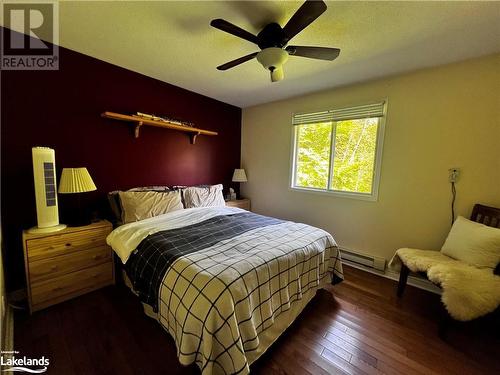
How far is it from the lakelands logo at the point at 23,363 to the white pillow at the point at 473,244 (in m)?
3.19

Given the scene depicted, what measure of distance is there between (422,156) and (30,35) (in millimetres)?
3924

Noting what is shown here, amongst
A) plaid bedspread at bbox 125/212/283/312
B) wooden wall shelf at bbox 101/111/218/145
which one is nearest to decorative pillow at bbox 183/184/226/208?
plaid bedspread at bbox 125/212/283/312

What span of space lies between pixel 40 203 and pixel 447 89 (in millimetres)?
3909

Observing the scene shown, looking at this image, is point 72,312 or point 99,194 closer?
point 72,312

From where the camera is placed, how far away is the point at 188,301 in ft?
3.76

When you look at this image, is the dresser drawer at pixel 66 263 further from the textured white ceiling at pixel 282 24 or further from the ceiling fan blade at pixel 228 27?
the ceiling fan blade at pixel 228 27

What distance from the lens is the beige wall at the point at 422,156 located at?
1.88m

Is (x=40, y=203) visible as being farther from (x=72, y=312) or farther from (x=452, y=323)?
(x=452, y=323)

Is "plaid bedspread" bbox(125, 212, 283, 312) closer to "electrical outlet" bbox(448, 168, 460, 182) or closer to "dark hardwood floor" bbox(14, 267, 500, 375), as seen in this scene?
"dark hardwood floor" bbox(14, 267, 500, 375)

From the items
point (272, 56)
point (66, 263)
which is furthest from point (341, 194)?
point (66, 263)

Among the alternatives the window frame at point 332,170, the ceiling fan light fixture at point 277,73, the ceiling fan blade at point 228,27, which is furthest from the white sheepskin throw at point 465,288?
the ceiling fan blade at point 228,27

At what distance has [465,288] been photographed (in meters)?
1.45

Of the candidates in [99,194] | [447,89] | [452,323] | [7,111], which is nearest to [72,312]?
[99,194]

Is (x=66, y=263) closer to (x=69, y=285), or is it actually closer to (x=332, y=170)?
(x=69, y=285)
